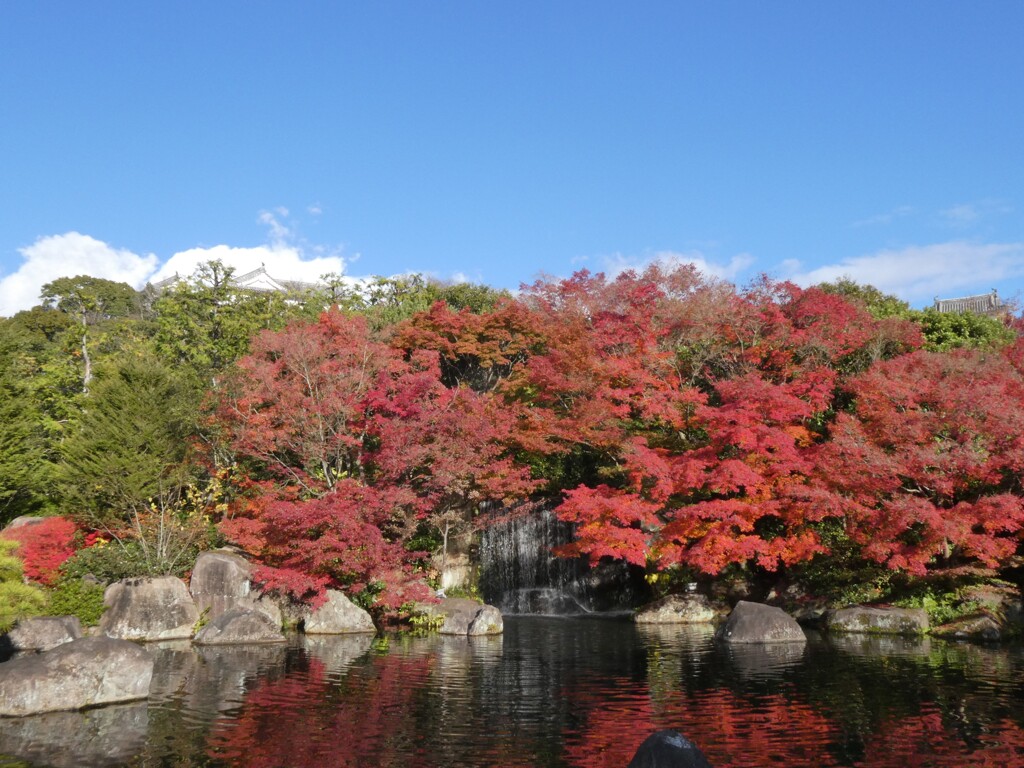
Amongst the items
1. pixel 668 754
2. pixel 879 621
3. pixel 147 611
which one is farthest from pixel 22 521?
pixel 879 621

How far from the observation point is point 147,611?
21.7 m

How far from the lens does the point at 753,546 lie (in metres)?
22.6

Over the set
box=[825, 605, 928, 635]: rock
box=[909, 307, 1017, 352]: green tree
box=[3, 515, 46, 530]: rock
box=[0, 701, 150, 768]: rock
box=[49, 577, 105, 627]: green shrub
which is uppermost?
box=[909, 307, 1017, 352]: green tree

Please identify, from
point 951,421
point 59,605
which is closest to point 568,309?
point 951,421

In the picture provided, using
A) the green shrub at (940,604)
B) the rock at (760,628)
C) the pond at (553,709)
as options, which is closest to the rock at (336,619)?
the pond at (553,709)

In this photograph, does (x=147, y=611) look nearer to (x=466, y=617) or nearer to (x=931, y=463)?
(x=466, y=617)

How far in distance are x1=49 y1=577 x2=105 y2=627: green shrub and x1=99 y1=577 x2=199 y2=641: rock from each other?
216 millimetres

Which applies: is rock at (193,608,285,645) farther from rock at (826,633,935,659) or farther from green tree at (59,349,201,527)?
rock at (826,633,935,659)

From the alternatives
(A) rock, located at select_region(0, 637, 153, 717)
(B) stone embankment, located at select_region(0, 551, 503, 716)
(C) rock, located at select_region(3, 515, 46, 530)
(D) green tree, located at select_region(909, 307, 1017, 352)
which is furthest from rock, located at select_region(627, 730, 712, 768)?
(D) green tree, located at select_region(909, 307, 1017, 352)

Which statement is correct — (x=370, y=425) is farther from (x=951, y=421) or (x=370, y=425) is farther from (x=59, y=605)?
(x=951, y=421)

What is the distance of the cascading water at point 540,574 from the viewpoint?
28.8 meters

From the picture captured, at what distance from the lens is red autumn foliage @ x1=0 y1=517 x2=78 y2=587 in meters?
22.6

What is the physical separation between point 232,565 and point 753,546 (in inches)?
597

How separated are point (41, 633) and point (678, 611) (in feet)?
57.9
